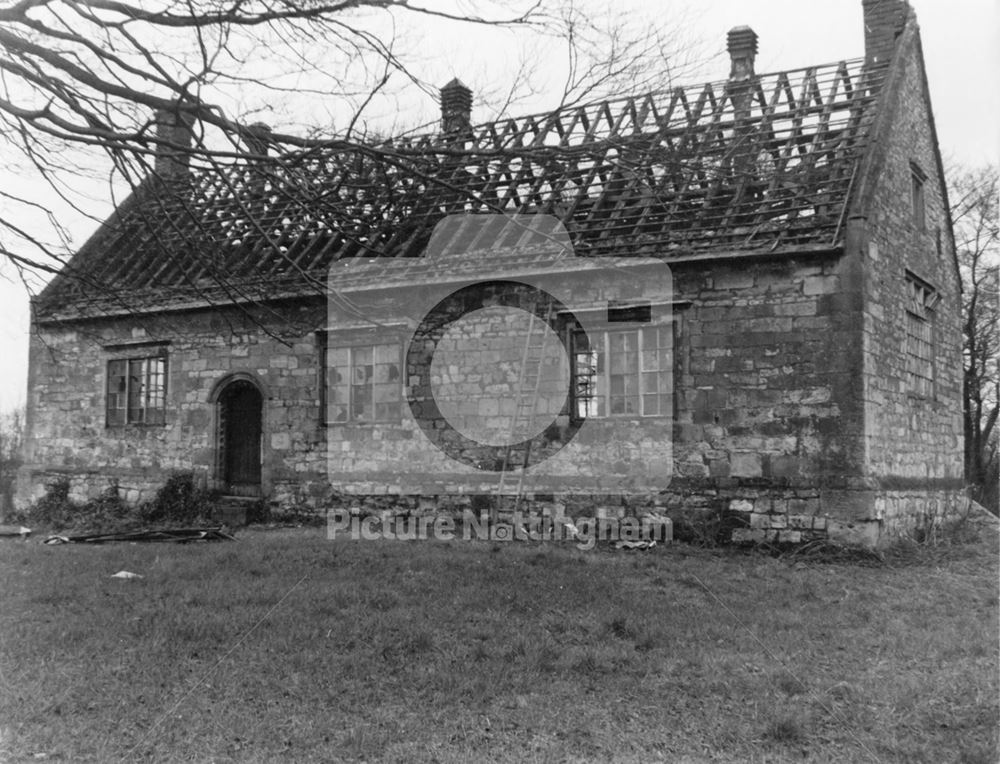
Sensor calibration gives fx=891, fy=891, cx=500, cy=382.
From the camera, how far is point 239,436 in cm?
1510

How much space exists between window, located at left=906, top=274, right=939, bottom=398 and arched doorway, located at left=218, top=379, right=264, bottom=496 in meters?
10.2

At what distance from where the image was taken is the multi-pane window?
1356cm

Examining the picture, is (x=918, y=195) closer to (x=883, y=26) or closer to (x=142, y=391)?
(x=883, y=26)

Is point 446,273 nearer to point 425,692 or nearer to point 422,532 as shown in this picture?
point 422,532

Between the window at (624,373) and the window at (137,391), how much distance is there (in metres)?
7.64

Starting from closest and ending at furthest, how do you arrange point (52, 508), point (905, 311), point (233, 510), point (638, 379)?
1. point (638, 379)
2. point (905, 311)
3. point (233, 510)
4. point (52, 508)

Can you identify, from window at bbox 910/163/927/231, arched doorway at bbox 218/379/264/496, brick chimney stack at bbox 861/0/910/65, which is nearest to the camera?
brick chimney stack at bbox 861/0/910/65

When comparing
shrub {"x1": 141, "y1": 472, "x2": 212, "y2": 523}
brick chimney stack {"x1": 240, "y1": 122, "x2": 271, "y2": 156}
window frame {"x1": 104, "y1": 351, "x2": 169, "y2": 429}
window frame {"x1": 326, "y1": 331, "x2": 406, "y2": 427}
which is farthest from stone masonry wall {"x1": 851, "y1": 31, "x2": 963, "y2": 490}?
window frame {"x1": 104, "y1": 351, "x2": 169, "y2": 429}

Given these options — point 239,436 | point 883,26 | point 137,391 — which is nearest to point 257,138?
point 239,436

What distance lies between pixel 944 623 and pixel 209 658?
242 inches

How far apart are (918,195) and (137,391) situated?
13.7 m

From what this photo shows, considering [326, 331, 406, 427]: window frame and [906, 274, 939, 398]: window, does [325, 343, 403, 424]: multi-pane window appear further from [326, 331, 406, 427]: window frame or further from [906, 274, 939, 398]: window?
[906, 274, 939, 398]: window

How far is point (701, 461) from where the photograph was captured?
11625 mm

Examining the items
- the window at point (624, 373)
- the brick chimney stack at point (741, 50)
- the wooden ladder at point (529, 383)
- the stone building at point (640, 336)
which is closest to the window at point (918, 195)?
the stone building at point (640, 336)
